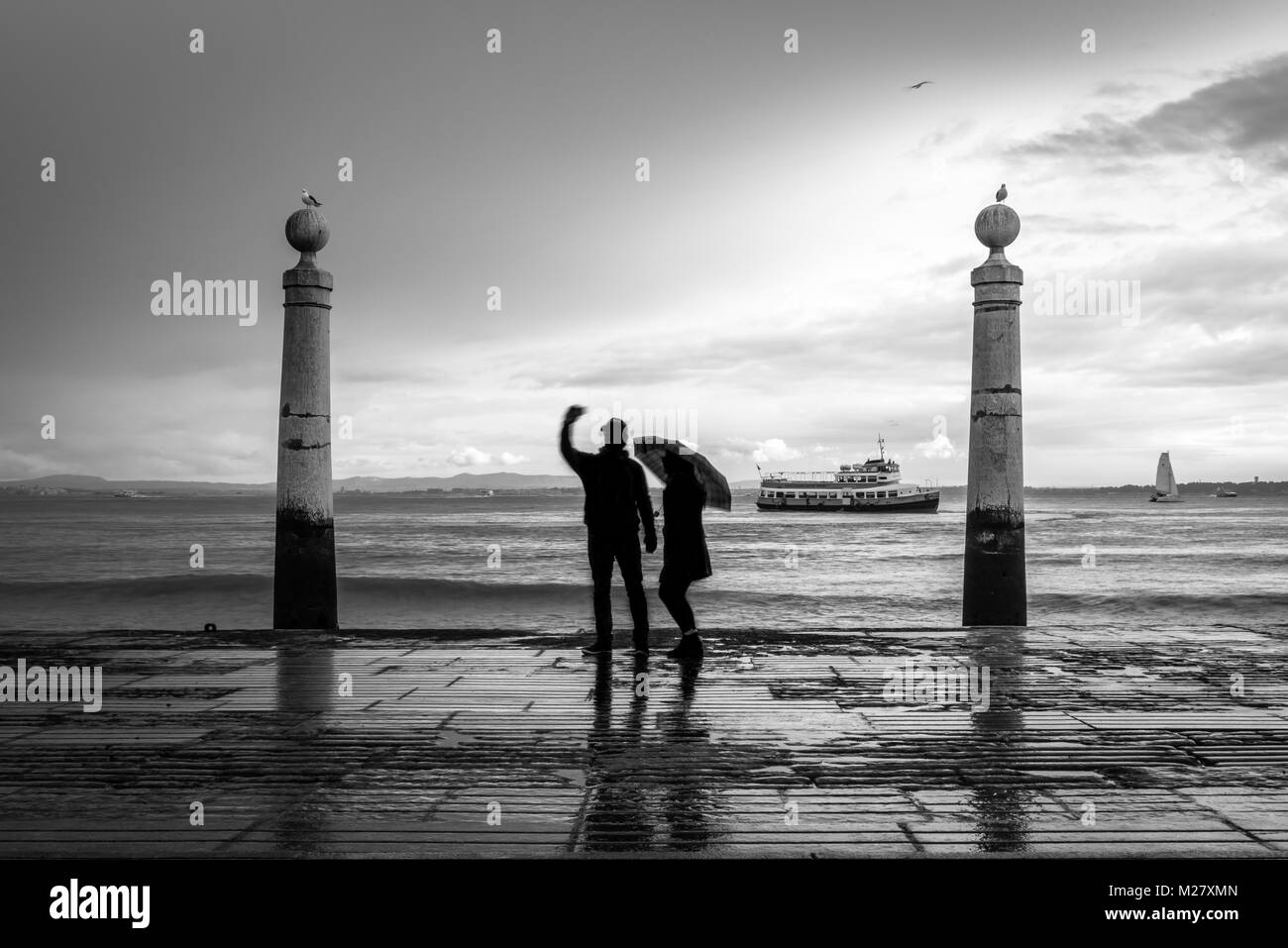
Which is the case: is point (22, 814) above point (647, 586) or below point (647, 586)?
above

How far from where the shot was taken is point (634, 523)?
25.7 feet

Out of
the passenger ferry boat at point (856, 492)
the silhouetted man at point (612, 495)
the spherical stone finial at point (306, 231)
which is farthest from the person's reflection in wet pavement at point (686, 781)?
the passenger ferry boat at point (856, 492)

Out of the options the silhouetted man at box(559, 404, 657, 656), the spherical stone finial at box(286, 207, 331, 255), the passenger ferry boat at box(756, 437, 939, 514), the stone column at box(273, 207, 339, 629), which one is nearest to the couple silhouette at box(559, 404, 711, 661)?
the silhouetted man at box(559, 404, 657, 656)

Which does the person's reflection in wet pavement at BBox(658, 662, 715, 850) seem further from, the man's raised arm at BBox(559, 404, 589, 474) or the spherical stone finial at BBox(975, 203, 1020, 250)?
the spherical stone finial at BBox(975, 203, 1020, 250)

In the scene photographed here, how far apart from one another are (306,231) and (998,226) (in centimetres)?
783

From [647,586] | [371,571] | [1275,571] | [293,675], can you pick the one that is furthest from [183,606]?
[1275,571]

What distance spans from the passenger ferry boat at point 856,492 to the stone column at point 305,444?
8487 centimetres

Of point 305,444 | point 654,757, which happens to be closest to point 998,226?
point 305,444

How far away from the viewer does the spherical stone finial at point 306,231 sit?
11.2 m

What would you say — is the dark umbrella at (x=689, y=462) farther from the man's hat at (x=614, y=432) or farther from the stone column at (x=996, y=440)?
the stone column at (x=996, y=440)

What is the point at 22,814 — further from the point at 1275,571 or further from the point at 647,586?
the point at 1275,571

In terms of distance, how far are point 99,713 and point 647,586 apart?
36039 millimetres
